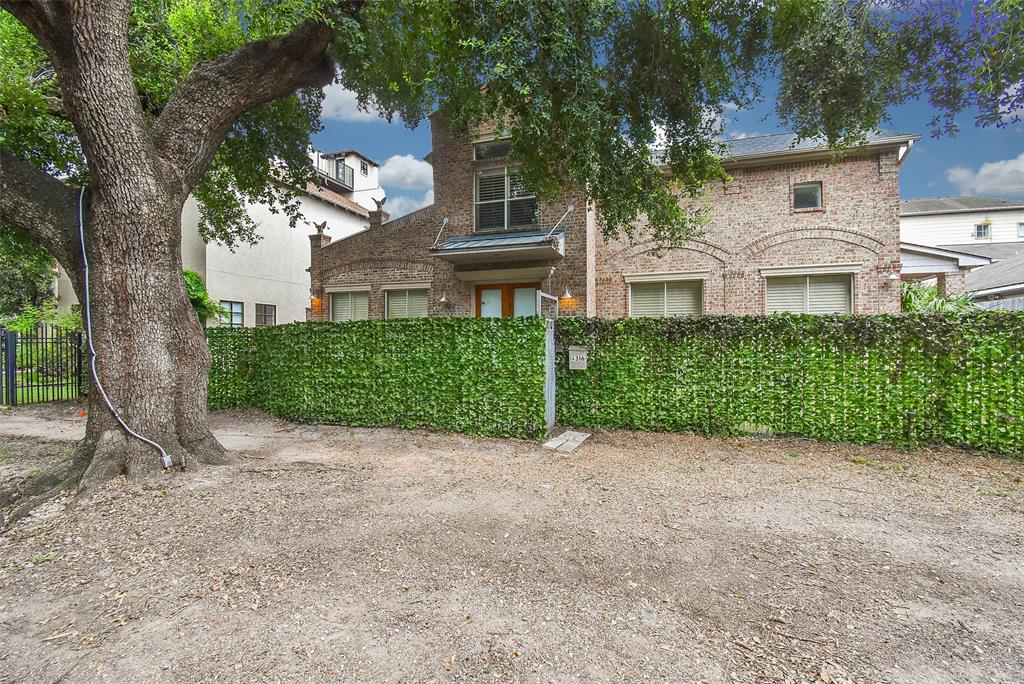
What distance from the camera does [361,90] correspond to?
7.41 metres

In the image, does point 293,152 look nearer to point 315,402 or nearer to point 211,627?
point 315,402

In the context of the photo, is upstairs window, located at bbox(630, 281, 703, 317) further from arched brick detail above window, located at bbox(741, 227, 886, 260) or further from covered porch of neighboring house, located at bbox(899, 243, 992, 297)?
covered porch of neighboring house, located at bbox(899, 243, 992, 297)

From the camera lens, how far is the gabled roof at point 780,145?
9875 millimetres

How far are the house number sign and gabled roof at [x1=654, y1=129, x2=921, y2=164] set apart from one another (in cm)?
417

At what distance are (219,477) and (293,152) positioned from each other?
6.65 metres

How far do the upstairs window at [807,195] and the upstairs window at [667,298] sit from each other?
9.22 feet

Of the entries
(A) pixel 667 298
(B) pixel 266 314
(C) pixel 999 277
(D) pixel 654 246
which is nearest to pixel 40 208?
(D) pixel 654 246

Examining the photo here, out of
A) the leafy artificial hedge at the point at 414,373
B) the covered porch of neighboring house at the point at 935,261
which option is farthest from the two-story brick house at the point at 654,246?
the leafy artificial hedge at the point at 414,373

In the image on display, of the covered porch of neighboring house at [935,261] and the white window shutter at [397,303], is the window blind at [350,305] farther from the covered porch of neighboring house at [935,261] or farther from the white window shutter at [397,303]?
the covered porch of neighboring house at [935,261]

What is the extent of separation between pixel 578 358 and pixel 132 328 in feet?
16.3

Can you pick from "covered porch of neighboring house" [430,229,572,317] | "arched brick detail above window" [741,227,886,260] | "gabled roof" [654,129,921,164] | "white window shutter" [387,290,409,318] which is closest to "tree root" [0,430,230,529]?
"covered porch of neighboring house" [430,229,572,317]

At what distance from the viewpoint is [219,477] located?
4.43 metres

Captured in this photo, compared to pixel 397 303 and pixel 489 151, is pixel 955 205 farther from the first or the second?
pixel 397 303

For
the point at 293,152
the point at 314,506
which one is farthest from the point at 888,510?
the point at 293,152
